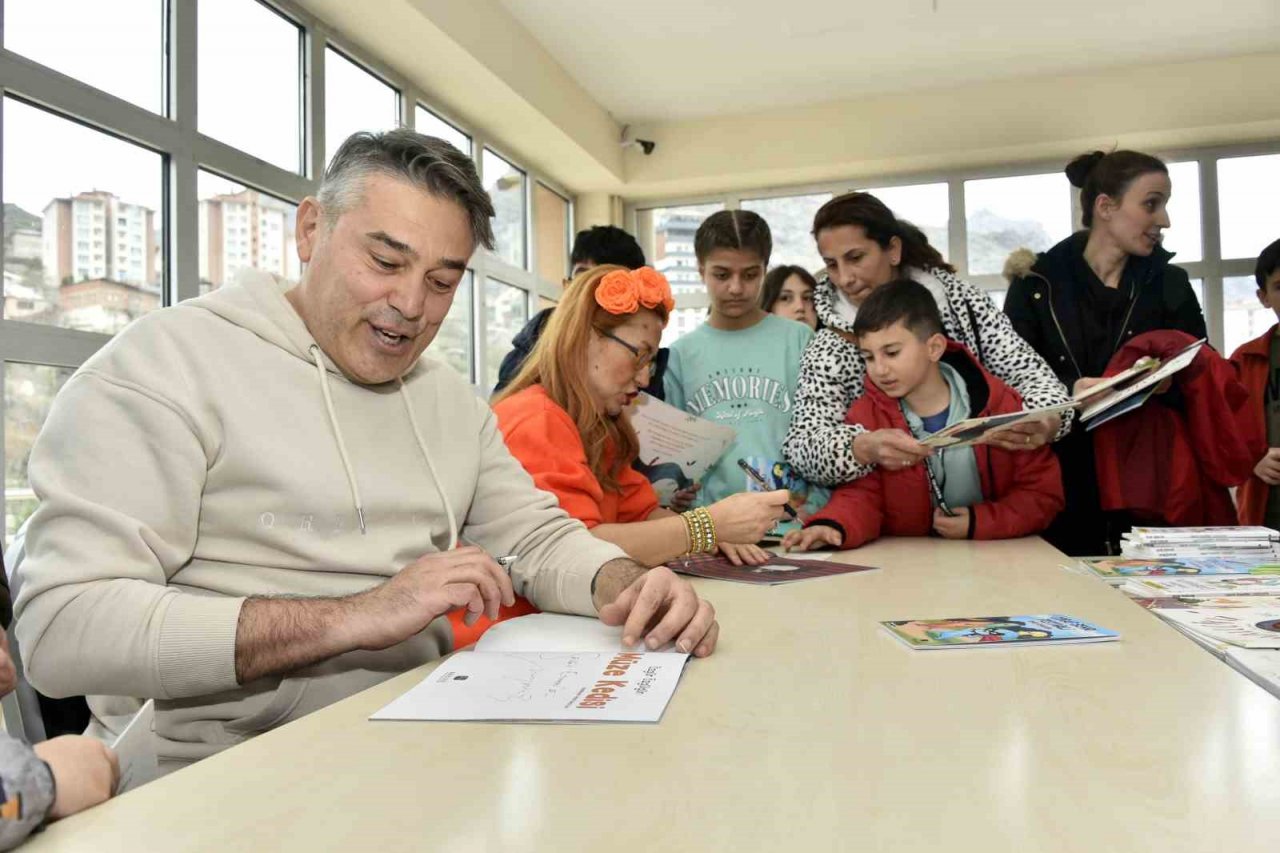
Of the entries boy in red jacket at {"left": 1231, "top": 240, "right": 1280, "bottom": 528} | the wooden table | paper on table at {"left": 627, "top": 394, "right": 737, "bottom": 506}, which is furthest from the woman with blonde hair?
boy in red jacket at {"left": 1231, "top": 240, "right": 1280, "bottom": 528}

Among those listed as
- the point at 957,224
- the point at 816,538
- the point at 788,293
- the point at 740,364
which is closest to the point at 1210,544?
the point at 816,538

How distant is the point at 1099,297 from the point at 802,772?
2.37 meters

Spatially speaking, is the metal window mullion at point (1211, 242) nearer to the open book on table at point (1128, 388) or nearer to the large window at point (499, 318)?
the large window at point (499, 318)

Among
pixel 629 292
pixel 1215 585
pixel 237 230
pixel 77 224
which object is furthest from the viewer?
pixel 237 230

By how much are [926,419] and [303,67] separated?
11.3ft

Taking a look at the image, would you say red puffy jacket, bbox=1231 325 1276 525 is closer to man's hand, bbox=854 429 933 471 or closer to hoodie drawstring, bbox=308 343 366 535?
man's hand, bbox=854 429 933 471

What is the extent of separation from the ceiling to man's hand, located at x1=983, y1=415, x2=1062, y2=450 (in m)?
3.71

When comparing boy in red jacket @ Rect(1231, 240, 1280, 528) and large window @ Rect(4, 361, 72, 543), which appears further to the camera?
boy in red jacket @ Rect(1231, 240, 1280, 528)

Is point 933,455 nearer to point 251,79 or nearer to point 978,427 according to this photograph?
point 978,427

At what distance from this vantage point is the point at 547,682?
102 cm

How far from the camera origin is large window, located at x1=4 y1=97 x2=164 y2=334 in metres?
2.88

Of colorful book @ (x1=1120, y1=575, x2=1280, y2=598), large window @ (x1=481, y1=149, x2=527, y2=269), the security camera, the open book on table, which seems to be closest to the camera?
colorful book @ (x1=1120, y1=575, x2=1280, y2=598)

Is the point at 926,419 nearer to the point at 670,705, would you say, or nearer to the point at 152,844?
the point at 670,705

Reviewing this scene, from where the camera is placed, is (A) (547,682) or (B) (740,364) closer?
(A) (547,682)
